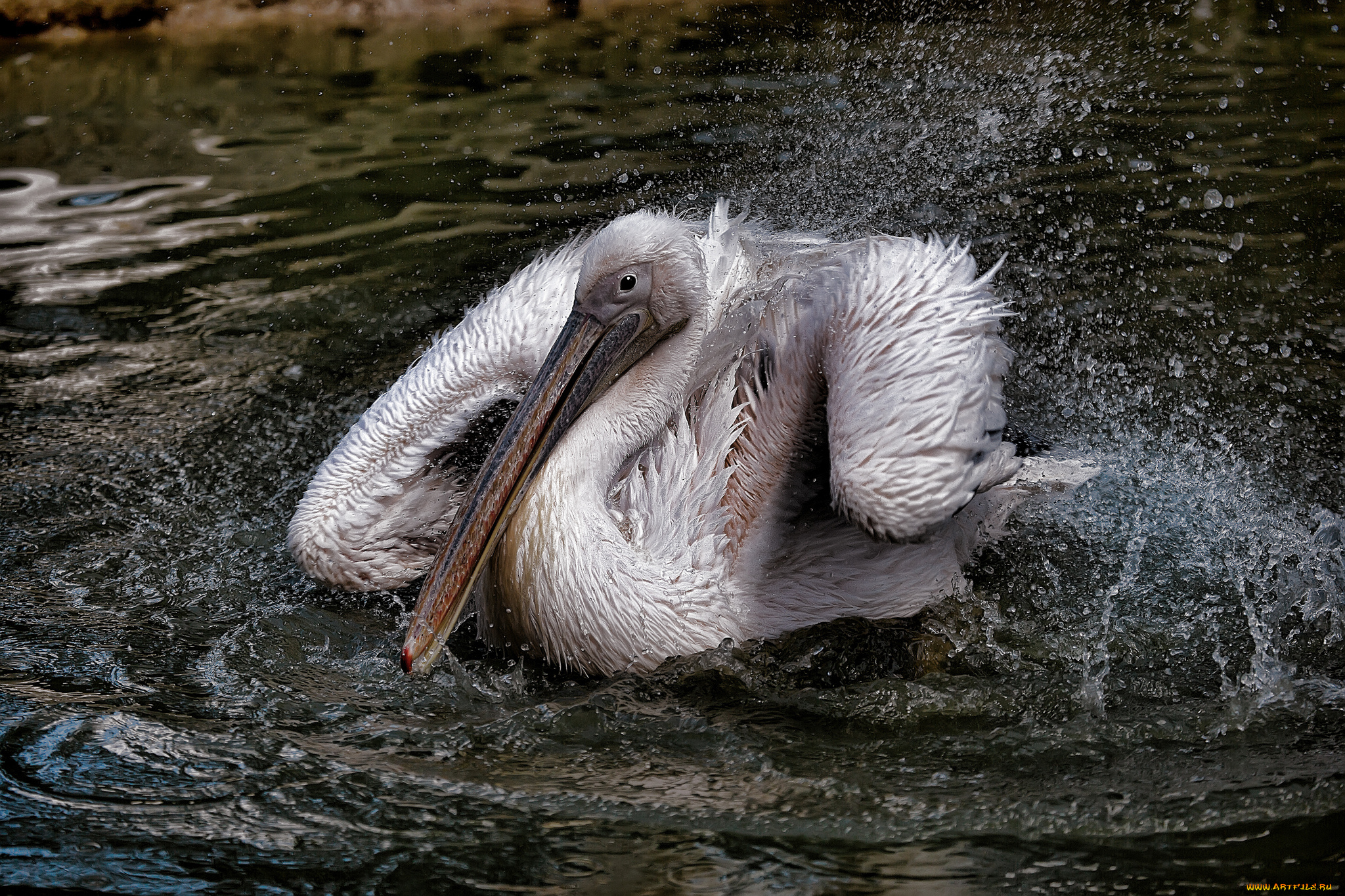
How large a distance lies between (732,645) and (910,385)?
80 centimetres

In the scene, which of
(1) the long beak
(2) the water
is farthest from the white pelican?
(2) the water

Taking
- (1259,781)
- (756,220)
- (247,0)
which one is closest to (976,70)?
(756,220)

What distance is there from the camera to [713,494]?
3047 millimetres

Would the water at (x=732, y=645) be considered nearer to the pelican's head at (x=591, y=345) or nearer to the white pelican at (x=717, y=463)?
the white pelican at (x=717, y=463)

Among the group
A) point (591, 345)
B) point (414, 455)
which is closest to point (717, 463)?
point (591, 345)

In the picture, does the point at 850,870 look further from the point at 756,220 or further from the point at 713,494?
the point at 756,220

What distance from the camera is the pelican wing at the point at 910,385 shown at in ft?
8.86

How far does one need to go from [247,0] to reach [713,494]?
9.17 metres

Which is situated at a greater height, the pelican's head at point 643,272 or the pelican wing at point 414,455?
the pelican's head at point 643,272

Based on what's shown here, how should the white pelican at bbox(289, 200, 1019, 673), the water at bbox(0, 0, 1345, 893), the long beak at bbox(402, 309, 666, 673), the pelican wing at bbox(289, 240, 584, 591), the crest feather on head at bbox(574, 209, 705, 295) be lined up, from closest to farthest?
the water at bbox(0, 0, 1345, 893), the white pelican at bbox(289, 200, 1019, 673), the long beak at bbox(402, 309, 666, 673), the crest feather on head at bbox(574, 209, 705, 295), the pelican wing at bbox(289, 240, 584, 591)

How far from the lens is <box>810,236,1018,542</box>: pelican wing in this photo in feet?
8.86

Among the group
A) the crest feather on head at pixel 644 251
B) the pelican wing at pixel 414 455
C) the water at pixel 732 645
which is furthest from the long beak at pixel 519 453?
the pelican wing at pixel 414 455

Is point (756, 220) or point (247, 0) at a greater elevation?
point (247, 0)

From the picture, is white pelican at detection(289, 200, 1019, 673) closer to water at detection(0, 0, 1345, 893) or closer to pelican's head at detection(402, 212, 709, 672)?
pelican's head at detection(402, 212, 709, 672)
